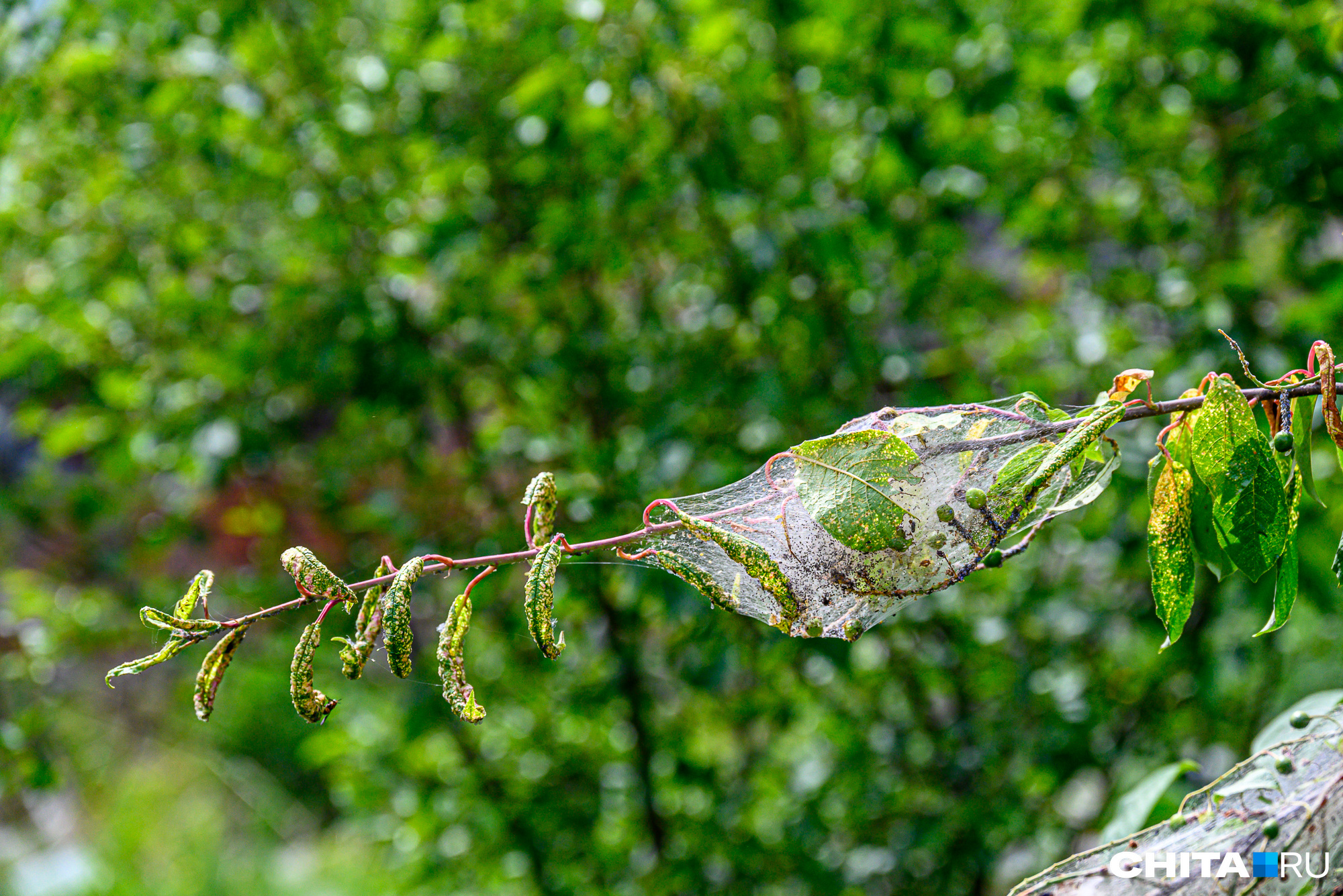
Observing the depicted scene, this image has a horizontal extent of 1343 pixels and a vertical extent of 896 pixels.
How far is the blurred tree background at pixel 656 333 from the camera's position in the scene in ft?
4.94

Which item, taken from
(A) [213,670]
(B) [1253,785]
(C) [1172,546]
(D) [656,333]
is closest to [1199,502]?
(C) [1172,546]

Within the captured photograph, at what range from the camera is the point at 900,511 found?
0.50 metres

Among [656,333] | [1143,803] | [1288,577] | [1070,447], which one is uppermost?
[1070,447]

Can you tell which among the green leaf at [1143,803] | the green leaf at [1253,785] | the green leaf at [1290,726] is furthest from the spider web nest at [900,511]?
the green leaf at [1143,803]

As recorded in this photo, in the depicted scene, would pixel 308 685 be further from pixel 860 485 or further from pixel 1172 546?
pixel 1172 546

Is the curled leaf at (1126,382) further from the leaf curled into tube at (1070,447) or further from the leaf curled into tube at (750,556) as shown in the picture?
the leaf curled into tube at (750,556)

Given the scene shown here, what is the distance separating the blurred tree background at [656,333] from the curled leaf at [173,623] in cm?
92

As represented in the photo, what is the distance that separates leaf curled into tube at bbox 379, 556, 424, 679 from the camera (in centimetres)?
46

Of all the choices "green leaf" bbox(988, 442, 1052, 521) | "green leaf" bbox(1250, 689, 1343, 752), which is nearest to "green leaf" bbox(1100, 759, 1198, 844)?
"green leaf" bbox(1250, 689, 1343, 752)

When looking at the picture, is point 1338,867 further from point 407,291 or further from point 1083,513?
point 407,291

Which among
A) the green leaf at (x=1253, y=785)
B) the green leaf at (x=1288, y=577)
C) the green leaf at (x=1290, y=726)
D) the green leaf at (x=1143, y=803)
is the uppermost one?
the green leaf at (x=1288, y=577)

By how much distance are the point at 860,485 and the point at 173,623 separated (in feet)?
1.20

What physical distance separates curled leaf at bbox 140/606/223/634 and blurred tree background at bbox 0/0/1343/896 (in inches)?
36.3

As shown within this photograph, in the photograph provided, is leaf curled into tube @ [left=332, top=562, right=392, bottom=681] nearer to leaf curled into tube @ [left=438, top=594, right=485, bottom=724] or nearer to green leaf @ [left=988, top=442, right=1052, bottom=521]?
leaf curled into tube @ [left=438, top=594, right=485, bottom=724]
